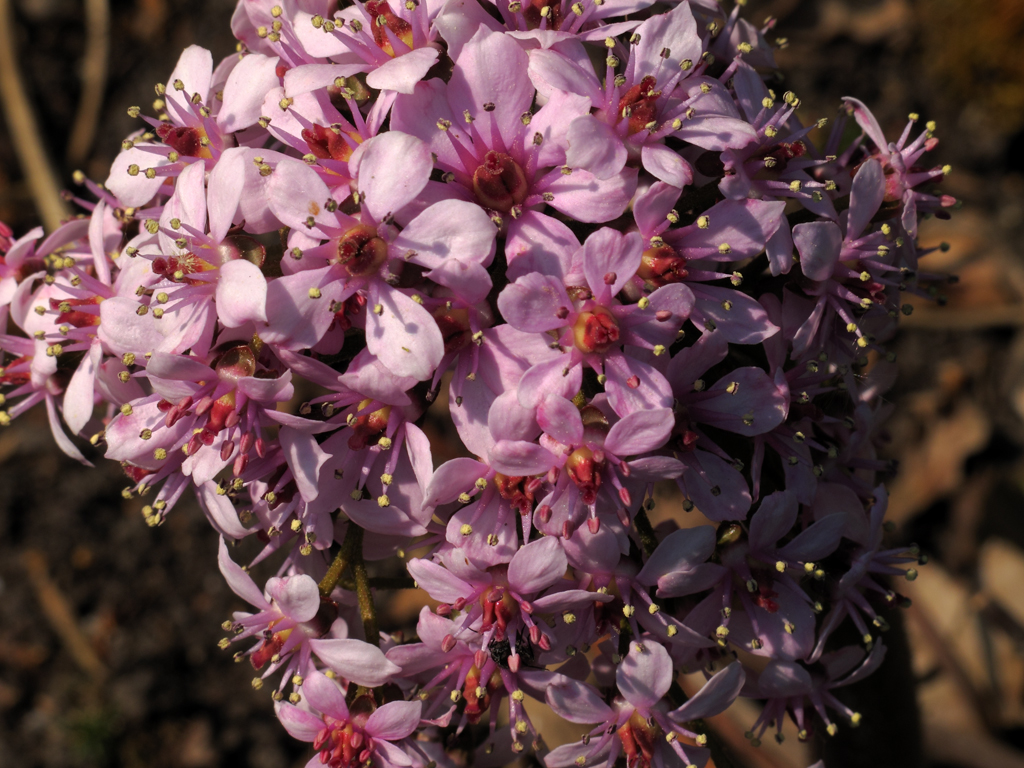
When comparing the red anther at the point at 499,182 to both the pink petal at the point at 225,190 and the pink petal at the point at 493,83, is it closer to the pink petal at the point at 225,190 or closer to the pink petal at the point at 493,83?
the pink petal at the point at 493,83

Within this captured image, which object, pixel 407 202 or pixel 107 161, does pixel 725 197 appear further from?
pixel 107 161

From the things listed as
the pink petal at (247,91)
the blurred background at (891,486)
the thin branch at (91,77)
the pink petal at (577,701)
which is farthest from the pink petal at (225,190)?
the thin branch at (91,77)

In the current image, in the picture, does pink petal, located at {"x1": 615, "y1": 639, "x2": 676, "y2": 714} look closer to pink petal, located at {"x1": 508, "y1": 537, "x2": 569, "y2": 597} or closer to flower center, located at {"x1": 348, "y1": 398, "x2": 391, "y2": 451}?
pink petal, located at {"x1": 508, "y1": 537, "x2": 569, "y2": 597}

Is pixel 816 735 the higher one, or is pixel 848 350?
pixel 848 350

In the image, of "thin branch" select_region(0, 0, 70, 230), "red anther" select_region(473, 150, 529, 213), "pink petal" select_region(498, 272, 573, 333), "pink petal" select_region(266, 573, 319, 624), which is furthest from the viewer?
"thin branch" select_region(0, 0, 70, 230)

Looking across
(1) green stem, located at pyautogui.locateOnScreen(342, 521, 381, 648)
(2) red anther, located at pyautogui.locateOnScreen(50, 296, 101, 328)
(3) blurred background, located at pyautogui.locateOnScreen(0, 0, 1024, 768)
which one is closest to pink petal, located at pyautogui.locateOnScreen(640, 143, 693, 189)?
(1) green stem, located at pyautogui.locateOnScreen(342, 521, 381, 648)

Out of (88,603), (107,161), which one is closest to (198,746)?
(88,603)
